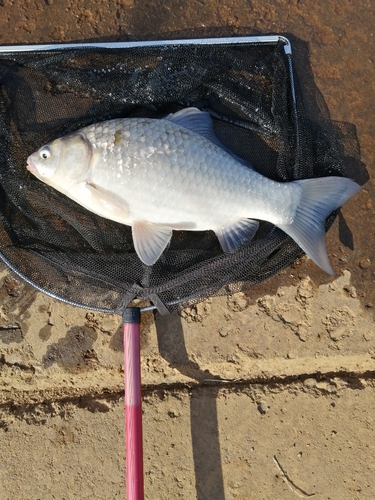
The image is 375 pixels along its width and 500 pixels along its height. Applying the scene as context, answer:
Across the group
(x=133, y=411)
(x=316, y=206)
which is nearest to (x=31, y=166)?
(x=133, y=411)

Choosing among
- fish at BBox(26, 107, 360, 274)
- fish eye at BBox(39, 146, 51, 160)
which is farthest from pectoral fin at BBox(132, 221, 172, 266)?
fish eye at BBox(39, 146, 51, 160)

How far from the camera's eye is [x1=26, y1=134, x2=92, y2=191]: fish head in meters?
1.80

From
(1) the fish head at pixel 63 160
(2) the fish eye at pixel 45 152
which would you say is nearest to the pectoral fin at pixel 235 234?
(1) the fish head at pixel 63 160

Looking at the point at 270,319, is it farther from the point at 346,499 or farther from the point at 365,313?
the point at 346,499

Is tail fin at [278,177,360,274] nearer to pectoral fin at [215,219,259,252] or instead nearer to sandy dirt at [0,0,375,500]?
pectoral fin at [215,219,259,252]

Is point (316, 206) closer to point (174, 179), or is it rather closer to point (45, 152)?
point (174, 179)

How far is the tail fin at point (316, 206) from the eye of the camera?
1854 mm

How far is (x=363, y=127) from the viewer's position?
2.16 metres

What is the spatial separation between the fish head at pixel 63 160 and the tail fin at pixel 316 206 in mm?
855

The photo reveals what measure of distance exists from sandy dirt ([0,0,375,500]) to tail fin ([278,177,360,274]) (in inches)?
10.0

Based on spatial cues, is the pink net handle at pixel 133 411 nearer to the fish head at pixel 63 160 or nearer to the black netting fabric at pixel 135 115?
the black netting fabric at pixel 135 115

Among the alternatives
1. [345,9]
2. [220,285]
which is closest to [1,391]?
[220,285]

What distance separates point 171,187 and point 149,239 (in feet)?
0.75

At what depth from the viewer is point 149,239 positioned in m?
1.84
